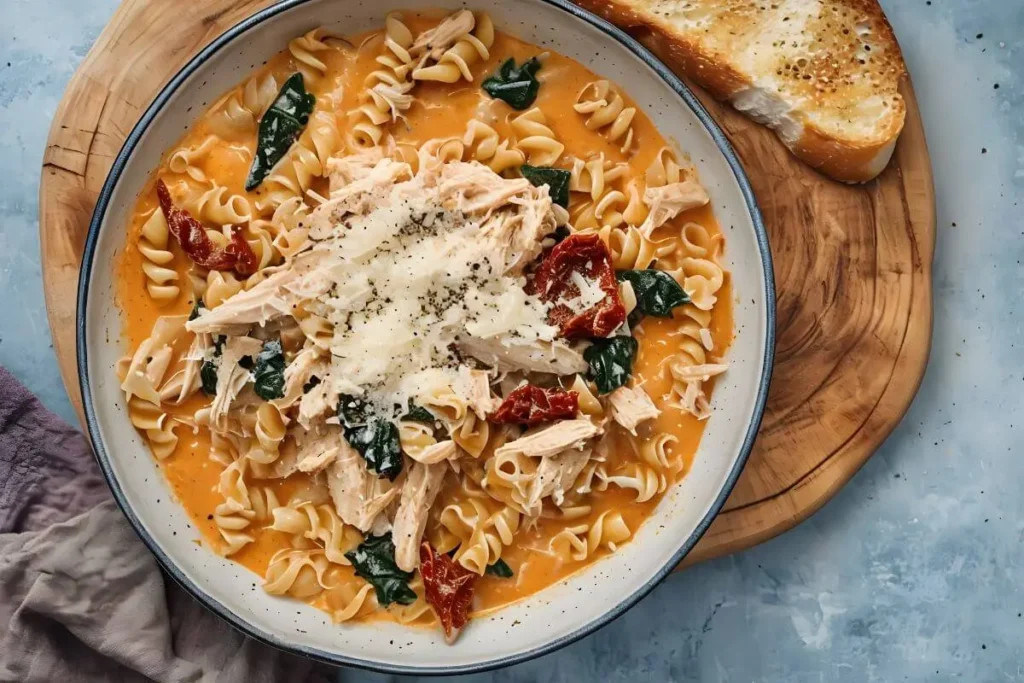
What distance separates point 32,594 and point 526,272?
10.5ft

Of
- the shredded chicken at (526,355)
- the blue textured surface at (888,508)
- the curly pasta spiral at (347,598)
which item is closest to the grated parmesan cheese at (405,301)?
the shredded chicken at (526,355)

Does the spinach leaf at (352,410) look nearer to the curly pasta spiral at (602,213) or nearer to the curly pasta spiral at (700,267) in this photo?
the curly pasta spiral at (602,213)

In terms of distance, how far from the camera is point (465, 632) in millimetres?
4832

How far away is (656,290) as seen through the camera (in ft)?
15.2

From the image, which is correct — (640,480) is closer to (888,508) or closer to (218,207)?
(888,508)

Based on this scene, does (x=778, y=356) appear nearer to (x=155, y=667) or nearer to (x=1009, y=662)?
(x=1009, y=662)

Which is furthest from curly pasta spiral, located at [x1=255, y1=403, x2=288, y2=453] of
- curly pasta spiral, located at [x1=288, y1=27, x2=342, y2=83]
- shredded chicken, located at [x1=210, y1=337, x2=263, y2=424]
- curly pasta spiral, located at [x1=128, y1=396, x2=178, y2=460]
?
curly pasta spiral, located at [x1=288, y1=27, x2=342, y2=83]

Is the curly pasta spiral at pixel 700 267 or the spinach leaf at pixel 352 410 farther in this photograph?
the curly pasta spiral at pixel 700 267

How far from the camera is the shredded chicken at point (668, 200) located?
4.60 m

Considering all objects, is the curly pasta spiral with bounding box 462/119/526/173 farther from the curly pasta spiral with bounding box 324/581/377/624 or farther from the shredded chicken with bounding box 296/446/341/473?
the curly pasta spiral with bounding box 324/581/377/624

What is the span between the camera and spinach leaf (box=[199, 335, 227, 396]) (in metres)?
4.64

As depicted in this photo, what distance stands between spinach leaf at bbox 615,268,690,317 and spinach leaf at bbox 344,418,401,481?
4.63 feet

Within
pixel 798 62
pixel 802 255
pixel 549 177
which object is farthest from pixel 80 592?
pixel 798 62

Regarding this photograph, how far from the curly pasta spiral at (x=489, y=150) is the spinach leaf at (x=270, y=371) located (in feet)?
4.64
